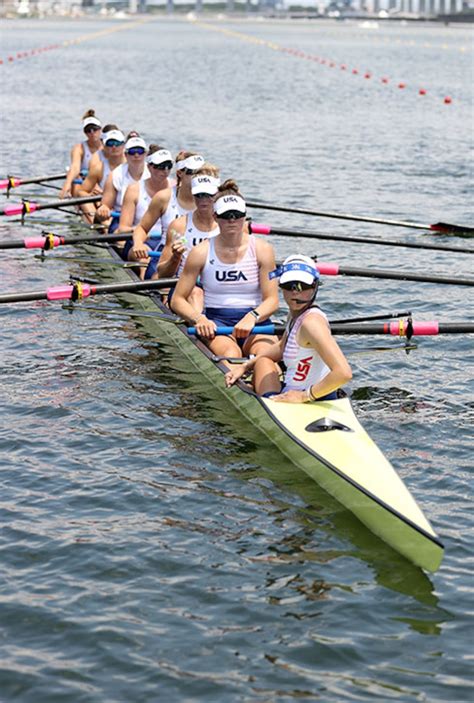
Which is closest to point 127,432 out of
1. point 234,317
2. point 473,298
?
point 234,317

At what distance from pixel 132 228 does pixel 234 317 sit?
461 centimetres

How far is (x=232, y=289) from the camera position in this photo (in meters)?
12.0

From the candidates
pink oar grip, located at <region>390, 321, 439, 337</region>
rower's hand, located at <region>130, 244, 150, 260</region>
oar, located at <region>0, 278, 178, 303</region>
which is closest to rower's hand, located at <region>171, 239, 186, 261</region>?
oar, located at <region>0, 278, 178, 303</region>

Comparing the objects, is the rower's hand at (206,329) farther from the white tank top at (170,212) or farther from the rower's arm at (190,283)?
the white tank top at (170,212)

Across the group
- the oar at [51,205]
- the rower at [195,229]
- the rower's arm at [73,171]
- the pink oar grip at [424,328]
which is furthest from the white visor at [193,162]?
the rower's arm at [73,171]

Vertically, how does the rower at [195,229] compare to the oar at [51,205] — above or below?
below

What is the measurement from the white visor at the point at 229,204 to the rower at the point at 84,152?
Answer: 33.1 ft

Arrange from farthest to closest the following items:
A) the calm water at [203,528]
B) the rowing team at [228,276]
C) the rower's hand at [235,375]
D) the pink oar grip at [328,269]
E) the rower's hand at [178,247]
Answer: the pink oar grip at [328,269], the rower's hand at [178,247], the rower's hand at [235,375], the rowing team at [228,276], the calm water at [203,528]

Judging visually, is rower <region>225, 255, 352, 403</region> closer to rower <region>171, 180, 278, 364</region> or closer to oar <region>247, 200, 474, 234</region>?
rower <region>171, 180, 278, 364</region>

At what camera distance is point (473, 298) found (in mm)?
16891

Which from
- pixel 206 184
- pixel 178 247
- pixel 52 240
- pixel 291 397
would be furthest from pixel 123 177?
pixel 291 397

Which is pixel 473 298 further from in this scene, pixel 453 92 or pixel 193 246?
pixel 453 92

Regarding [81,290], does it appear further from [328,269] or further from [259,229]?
[259,229]

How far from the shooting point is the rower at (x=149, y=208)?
14906 mm
